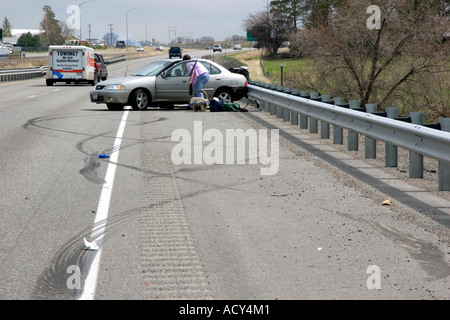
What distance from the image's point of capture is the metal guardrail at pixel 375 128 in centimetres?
871

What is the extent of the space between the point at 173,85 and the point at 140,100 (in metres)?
1.11

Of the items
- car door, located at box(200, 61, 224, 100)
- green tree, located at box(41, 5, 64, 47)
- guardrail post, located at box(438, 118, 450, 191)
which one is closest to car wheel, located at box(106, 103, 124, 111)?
car door, located at box(200, 61, 224, 100)

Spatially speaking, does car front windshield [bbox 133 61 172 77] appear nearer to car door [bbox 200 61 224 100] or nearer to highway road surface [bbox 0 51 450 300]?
→ car door [bbox 200 61 224 100]

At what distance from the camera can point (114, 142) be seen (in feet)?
45.3

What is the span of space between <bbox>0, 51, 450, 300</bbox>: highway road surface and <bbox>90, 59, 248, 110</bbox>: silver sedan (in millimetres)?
7828

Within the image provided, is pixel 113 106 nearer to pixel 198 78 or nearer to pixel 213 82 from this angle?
pixel 198 78

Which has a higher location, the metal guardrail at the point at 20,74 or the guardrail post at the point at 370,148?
the metal guardrail at the point at 20,74

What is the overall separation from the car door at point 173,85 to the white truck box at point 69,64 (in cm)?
1915

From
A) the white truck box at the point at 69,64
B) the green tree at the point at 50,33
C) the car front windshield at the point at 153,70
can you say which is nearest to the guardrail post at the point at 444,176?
the car front windshield at the point at 153,70

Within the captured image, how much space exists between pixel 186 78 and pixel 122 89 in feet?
6.43

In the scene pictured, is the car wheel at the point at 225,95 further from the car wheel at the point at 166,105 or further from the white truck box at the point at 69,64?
the white truck box at the point at 69,64

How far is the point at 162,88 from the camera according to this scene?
846 inches

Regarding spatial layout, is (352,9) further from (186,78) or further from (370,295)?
(370,295)

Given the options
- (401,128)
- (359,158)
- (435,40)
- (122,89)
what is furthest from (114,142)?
(435,40)
